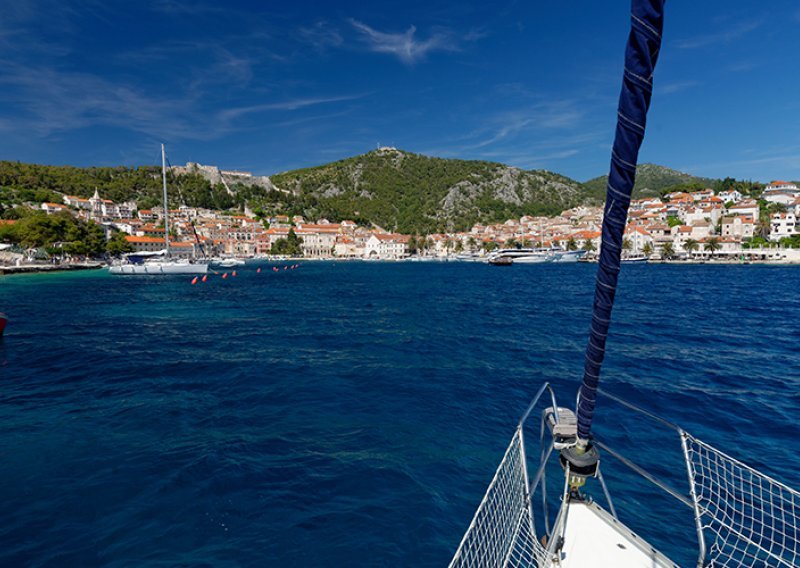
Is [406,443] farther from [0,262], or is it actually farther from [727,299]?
[0,262]

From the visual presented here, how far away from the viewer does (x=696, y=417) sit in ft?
27.2

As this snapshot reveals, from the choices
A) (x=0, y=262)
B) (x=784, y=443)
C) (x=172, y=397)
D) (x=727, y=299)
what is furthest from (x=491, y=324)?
(x=0, y=262)

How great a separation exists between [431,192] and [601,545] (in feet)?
584

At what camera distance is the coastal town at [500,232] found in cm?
8169

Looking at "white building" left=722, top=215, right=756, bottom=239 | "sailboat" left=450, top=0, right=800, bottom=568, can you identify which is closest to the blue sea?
"sailboat" left=450, top=0, right=800, bottom=568

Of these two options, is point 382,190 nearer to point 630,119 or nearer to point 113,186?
point 113,186

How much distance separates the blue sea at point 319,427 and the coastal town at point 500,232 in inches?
2648

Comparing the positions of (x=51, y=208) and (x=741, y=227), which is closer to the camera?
(x=741, y=227)

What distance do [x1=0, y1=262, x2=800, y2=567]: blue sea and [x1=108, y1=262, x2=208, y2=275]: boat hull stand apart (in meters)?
32.8

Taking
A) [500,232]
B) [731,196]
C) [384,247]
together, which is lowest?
[384,247]

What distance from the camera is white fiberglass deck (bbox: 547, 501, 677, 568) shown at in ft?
9.73

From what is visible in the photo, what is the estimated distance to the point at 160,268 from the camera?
49781 mm

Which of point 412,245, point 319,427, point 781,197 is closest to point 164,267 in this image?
point 319,427

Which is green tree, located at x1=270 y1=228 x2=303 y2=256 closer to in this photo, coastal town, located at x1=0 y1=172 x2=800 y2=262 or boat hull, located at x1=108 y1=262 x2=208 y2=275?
coastal town, located at x1=0 y1=172 x2=800 y2=262
